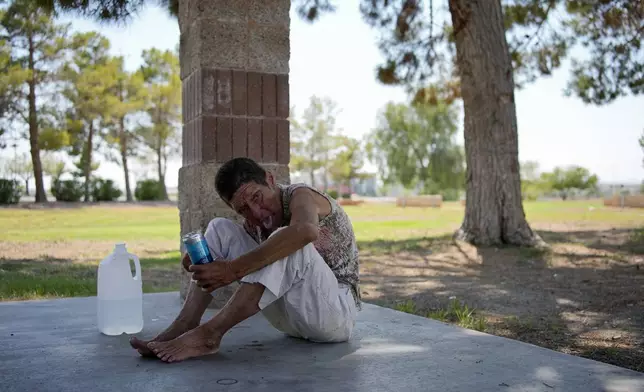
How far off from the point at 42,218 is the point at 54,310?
9809 millimetres

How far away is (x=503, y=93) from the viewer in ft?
29.0

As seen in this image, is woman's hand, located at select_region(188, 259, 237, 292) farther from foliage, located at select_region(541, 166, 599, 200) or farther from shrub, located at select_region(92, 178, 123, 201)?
foliage, located at select_region(541, 166, 599, 200)

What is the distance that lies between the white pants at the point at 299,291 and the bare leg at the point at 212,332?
0.04 metres

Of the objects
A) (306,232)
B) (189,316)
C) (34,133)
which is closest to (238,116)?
(189,316)

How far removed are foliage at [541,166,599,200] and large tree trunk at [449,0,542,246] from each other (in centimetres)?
2961

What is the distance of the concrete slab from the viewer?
2158 millimetres

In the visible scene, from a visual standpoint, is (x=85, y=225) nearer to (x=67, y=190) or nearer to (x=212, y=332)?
(x=67, y=190)

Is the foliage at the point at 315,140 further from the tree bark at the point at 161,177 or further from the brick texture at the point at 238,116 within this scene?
the brick texture at the point at 238,116

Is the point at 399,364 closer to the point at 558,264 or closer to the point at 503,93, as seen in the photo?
the point at 558,264

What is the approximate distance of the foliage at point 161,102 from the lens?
28225 mm

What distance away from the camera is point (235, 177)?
2.60 m

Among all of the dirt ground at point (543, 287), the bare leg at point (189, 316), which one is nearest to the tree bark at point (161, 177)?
the dirt ground at point (543, 287)

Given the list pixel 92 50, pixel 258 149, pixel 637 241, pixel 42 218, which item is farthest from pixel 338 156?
pixel 258 149

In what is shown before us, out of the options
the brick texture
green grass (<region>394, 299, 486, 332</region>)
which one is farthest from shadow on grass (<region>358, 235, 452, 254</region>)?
the brick texture
